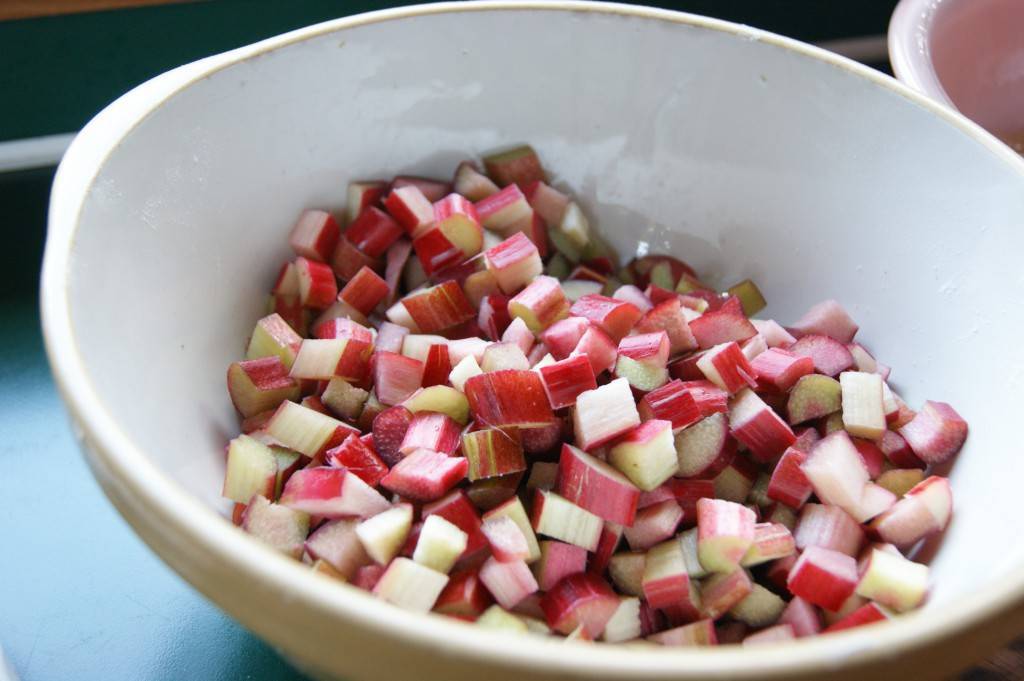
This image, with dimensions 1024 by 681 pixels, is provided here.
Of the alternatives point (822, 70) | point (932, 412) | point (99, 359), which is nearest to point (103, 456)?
point (99, 359)

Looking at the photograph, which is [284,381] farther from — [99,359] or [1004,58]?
[1004,58]

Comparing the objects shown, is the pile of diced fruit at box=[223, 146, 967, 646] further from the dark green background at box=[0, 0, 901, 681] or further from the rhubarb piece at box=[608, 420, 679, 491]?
the dark green background at box=[0, 0, 901, 681]

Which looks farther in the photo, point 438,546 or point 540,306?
point 540,306

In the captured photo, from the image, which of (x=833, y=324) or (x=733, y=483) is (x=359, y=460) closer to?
(x=733, y=483)

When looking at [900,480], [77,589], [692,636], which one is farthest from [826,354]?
[77,589]

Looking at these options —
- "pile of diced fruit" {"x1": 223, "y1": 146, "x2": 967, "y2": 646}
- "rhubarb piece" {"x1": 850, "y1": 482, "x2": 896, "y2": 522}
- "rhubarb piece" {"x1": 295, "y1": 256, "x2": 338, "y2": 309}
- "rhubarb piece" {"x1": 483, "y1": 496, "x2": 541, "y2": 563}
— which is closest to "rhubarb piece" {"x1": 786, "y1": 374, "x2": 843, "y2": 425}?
"pile of diced fruit" {"x1": 223, "y1": 146, "x2": 967, "y2": 646}

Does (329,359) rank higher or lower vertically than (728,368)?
lower

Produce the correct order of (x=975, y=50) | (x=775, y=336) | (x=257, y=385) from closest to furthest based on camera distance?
(x=257, y=385)
(x=775, y=336)
(x=975, y=50)
